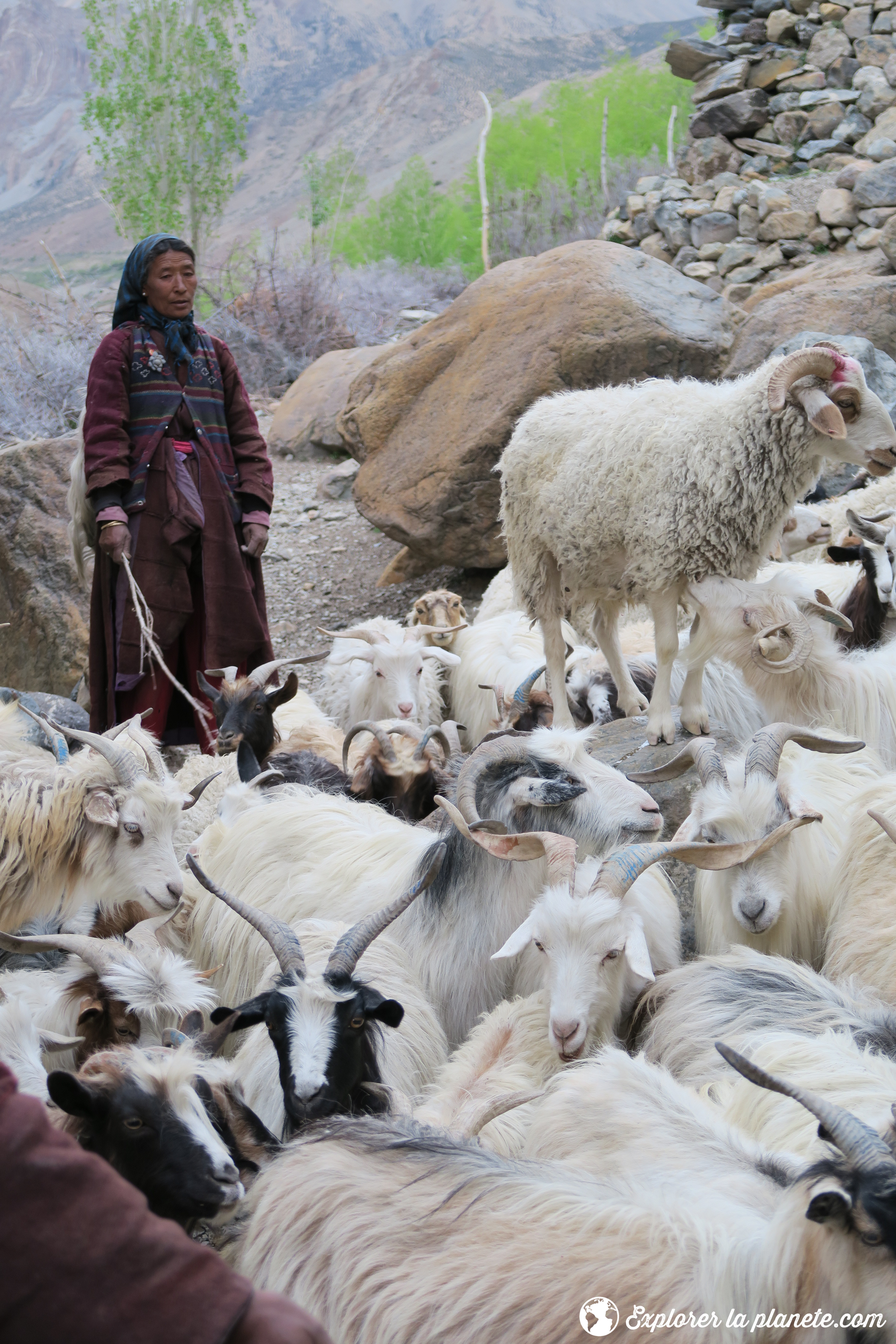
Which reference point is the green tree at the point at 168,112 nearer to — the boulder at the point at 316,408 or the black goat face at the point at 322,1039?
the boulder at the point at 316,408

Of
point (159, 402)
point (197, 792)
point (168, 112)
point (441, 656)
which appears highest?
point (168, 112)

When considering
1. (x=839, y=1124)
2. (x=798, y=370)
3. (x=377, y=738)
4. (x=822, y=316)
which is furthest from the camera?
(x=822, y=316)

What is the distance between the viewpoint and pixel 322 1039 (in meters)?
2.52

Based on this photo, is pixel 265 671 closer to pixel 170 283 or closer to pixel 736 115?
pixel 170 283

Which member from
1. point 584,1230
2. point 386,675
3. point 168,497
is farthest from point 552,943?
point 386,675

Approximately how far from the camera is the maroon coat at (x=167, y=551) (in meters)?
5.06

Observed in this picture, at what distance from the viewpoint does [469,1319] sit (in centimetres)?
167

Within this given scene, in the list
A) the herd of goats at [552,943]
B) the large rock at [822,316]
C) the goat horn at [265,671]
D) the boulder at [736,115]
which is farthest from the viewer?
the boulder at [736,115]

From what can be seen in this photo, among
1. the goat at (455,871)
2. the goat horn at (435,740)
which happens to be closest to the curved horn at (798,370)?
the goat at (455,871)

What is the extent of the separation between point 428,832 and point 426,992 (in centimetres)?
69

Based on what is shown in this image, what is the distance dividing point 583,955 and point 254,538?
322 cm

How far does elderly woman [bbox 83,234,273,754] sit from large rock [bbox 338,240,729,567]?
279 cm

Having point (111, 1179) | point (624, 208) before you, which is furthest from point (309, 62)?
point (111, 1179)

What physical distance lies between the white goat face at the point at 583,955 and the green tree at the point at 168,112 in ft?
67.1
